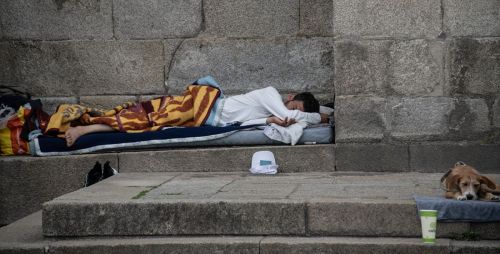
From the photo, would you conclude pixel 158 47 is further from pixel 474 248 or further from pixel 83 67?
pixel 474 248

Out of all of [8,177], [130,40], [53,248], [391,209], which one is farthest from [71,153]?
[391,209]

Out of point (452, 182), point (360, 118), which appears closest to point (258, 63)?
point (360, 118)

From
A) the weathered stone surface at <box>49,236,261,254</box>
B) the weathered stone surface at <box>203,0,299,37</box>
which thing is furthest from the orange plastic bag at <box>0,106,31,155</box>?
the weathered stone surface at <box>49,236,261,254</box>

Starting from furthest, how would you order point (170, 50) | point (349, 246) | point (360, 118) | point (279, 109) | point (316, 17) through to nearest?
1. point (170, 50)
2. point (316, 17)
3. point (279, 109)
4. point (360, 118)
5. point (349, 246)

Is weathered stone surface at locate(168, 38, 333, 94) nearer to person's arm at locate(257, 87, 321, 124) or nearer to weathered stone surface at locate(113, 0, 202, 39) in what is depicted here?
weathered stone surface at locate(113, 0, 202, 39)

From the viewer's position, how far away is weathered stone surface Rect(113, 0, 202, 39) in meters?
8.73

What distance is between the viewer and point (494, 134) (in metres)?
7.39

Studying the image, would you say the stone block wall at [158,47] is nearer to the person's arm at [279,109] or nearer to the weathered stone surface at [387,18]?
the person's arm at [279,109]

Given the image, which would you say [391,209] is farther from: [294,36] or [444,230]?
[294,36]

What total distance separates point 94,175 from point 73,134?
0.70 metres

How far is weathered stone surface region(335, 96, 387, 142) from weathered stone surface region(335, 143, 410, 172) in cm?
8

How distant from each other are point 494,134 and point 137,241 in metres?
3.35

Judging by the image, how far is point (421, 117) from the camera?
746cm

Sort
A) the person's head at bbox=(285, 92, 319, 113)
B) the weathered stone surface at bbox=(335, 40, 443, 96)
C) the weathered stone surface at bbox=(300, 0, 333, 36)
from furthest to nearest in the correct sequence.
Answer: the weathered stone surface at bbox=(300, 0, 333, 36) → the person's head at bbox=(285, 92, 319, 113) → the weathered stone surface at bbox=(335, 40, 443, 96)
